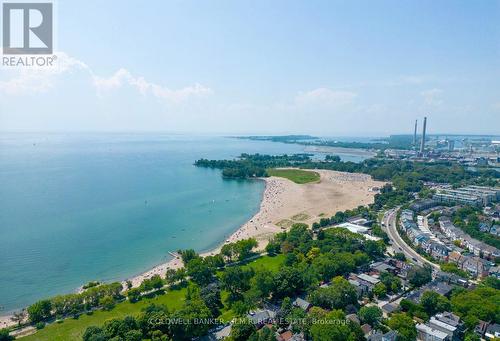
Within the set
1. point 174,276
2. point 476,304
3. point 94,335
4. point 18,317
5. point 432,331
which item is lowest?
point 18,317

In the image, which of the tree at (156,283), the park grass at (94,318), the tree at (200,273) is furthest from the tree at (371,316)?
the tree at (156,283)

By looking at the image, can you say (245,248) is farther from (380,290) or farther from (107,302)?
(107,302)

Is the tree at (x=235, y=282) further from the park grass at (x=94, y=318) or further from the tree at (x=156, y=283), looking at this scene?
the tree at (x=156, y=283)

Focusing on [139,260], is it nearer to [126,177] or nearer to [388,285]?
[388,285]

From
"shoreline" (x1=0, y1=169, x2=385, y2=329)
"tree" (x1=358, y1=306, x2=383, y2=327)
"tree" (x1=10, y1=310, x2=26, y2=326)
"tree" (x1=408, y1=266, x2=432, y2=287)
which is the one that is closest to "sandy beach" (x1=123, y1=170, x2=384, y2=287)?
"shoreline" (x1=0, y1=169, x2=385, y2=329)

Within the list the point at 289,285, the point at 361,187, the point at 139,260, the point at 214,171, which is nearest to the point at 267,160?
the point at 214,171

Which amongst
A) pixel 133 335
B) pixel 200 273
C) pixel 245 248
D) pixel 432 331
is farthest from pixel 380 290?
pixel 133 335

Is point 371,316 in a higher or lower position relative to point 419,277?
lower
